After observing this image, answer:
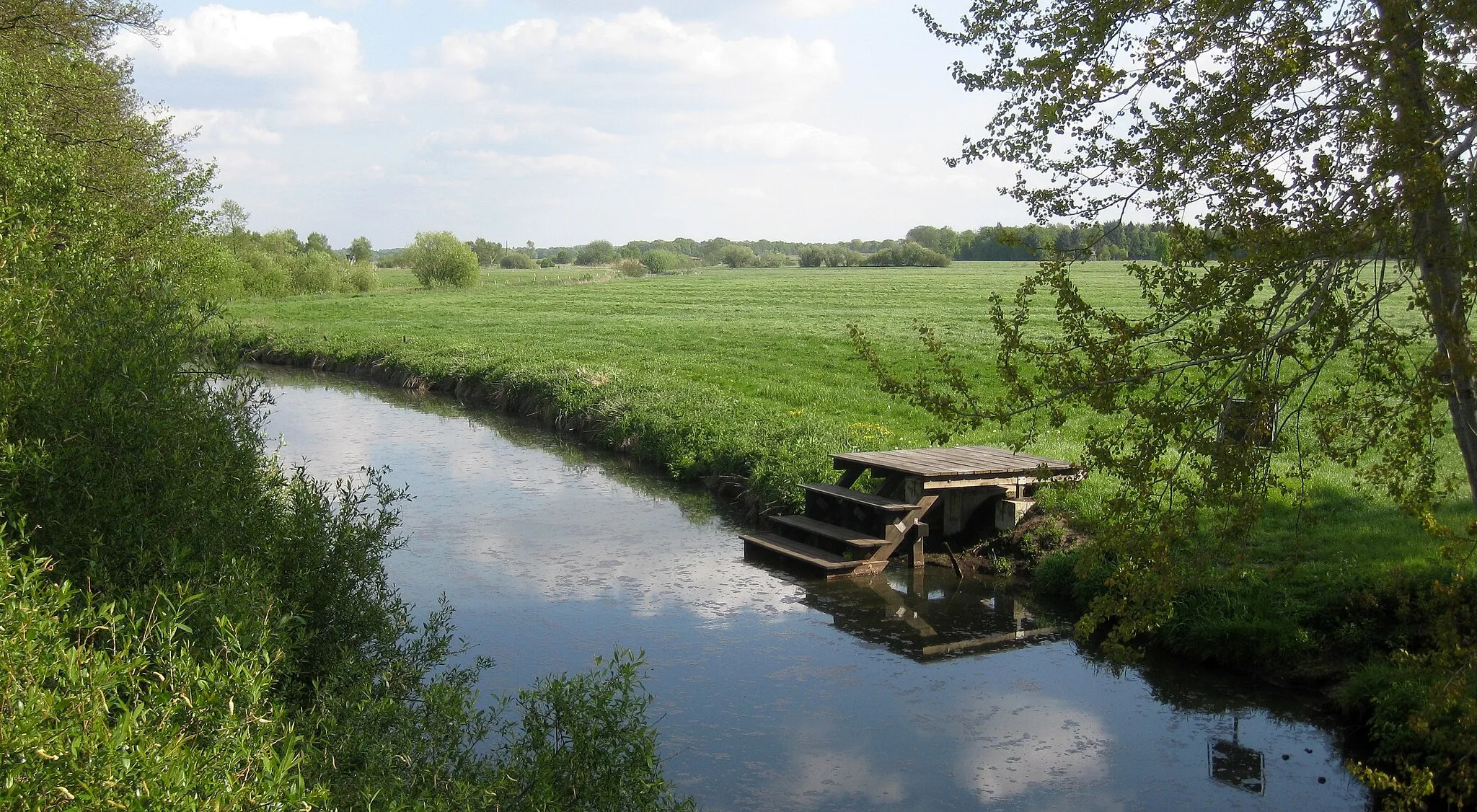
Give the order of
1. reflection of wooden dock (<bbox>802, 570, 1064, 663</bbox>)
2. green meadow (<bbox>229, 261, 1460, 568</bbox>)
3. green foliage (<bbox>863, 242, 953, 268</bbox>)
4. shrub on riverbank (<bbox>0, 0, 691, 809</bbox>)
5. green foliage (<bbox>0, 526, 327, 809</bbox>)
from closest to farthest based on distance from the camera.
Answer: green foliage (<bbox>0, 526, 327, 809</bbox>)
shrub on riverbank (<bbox>0, 0, 691, 809</bbox>)
reflection of wooden dock (<bbox>802, 570, 1064, 663</bbox>)
green meadow (<bbox>229, 261, 1460, 568</bbox>)
green foliage (<bbox>863, 242, 953, 268</bbox>)

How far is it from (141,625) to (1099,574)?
8808 millimetres

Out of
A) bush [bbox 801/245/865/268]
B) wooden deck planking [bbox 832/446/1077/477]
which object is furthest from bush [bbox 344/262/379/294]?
wooden deck planking [bbox 832/446/1077/477]

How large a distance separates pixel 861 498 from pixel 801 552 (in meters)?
0.98

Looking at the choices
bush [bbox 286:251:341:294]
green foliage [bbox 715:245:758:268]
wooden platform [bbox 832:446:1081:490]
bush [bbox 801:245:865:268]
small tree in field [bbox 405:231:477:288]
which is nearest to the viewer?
wooden platform [bbox 832:446:1081:490]

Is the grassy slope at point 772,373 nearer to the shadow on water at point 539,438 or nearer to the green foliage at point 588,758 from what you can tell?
the shadow on water at point 539,438

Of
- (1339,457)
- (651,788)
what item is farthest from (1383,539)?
(651,788)

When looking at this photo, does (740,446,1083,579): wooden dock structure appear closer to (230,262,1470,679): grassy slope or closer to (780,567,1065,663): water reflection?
(780,567,1065,663): water reflection

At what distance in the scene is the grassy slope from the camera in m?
10.2

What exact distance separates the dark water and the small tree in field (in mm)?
61371

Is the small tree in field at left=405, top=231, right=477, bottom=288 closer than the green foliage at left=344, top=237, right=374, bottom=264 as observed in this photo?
Yes

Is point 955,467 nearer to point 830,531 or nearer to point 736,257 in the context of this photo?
point 830,531

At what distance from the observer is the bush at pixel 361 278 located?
68.9m

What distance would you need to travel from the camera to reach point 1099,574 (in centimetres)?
1127

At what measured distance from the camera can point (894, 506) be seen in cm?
1305
